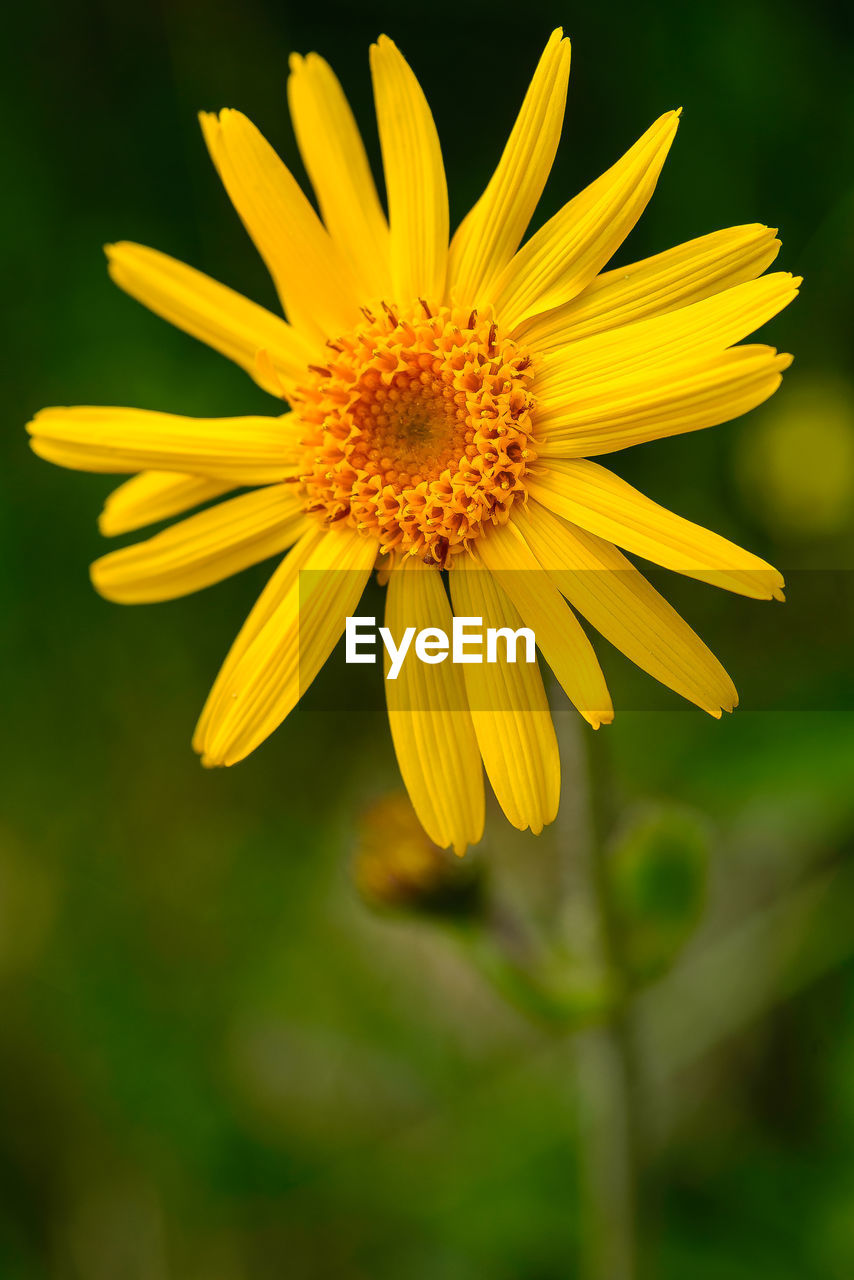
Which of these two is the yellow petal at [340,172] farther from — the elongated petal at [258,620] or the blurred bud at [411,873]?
the blurred bud at [411,873]

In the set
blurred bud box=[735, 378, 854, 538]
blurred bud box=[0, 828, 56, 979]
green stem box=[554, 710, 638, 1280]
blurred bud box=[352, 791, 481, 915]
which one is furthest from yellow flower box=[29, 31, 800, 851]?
blurred bud box=[0, 828, 56, 979]

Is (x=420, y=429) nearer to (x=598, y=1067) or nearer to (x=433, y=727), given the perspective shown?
(x=433, y=727)

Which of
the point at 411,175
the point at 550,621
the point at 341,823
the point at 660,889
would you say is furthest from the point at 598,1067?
the point at 411,175

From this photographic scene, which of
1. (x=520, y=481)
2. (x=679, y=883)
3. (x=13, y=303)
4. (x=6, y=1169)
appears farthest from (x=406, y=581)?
(x=6, y=1169)

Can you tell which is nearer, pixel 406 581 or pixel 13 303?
pixel 406 581

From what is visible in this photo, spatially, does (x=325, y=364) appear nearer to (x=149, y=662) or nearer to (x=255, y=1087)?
(x=149, y=662)

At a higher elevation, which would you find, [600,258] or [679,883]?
[600,258]
